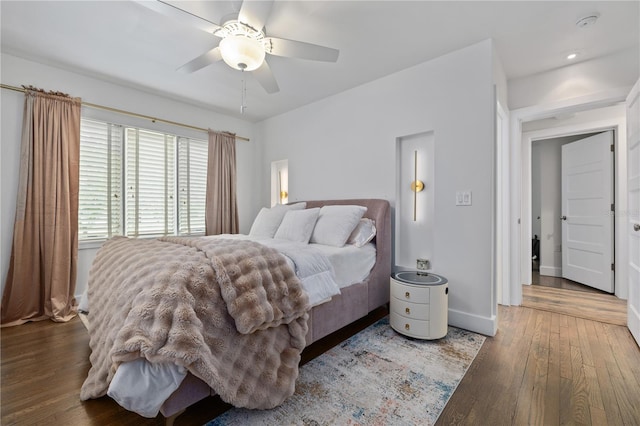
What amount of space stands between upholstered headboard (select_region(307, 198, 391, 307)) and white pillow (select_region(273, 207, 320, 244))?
0.59 metres

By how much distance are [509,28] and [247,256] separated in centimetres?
268

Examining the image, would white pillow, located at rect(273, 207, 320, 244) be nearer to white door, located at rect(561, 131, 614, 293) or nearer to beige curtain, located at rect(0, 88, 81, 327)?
beige curtain, located at rect(0, 88, 81, 327)

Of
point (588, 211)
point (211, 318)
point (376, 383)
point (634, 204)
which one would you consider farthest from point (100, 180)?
point (588, 211)

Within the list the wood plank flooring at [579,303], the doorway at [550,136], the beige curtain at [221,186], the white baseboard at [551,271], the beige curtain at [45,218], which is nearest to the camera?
the beige curtain at [45,218]

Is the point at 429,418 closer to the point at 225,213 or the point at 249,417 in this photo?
the point at 249,417

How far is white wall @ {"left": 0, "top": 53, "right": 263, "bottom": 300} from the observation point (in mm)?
2662

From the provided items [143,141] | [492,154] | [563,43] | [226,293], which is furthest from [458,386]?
[143,141]

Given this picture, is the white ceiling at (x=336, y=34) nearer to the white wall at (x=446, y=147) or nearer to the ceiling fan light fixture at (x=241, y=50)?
the white wall at (x=446, y=147)

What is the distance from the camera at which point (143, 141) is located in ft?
11.5

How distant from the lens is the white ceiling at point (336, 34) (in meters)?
2.01

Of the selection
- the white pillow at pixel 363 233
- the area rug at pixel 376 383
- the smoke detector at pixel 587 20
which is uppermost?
the smoke detector at pixel 587 20

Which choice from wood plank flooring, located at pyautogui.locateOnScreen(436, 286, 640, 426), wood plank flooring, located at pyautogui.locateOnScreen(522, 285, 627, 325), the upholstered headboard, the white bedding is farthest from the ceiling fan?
wood plank flooring, located at pyautogui.locateOnScreen(522, 285, 627, 325)

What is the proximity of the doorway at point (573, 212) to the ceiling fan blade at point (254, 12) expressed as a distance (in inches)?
165

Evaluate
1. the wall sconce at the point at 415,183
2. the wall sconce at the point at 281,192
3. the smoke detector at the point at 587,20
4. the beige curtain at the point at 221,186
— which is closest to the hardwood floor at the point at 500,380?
the wall sconce at the point at 415,183
